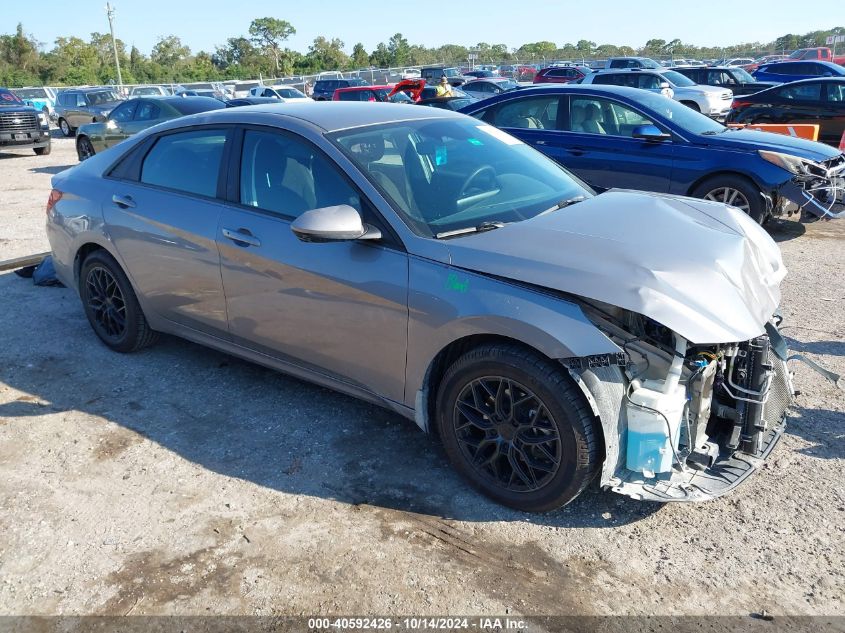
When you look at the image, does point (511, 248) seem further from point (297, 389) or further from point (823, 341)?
point (823, 341)

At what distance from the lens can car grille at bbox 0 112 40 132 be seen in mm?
17375

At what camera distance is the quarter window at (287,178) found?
12.0ft

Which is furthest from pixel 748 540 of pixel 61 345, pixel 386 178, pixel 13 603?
pixel 61 345

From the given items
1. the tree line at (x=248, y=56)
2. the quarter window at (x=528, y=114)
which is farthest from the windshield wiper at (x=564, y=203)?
the tree line at (x=248, y=56)

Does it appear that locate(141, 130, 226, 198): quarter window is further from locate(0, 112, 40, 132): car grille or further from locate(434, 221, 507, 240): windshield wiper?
locate(0, 112, 40, 132): car grille

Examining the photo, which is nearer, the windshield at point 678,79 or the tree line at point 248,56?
the windshield at point 678,79

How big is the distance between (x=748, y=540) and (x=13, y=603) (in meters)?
3.04

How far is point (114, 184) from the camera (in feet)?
15.8

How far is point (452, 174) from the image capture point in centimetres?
383

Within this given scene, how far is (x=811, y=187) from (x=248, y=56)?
85.4m

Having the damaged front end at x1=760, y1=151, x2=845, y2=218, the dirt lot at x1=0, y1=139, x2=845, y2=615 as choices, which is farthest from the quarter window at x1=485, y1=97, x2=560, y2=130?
the dirt lot at x1=0, y1=139, x2=845, y2=615

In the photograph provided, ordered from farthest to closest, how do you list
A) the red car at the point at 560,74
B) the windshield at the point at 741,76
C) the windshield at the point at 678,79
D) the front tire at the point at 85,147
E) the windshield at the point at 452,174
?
the red car at the point at 560,74 → the windshield at the point at 741,76 → the windshield at the point at 678,79 → the front tire at the point at 85,147 → the windshield at the point at 452,174

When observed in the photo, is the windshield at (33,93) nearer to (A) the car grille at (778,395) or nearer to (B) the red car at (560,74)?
(B) the red car at (560,74)

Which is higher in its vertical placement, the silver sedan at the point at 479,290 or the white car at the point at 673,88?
the white car at the point at 673,88
